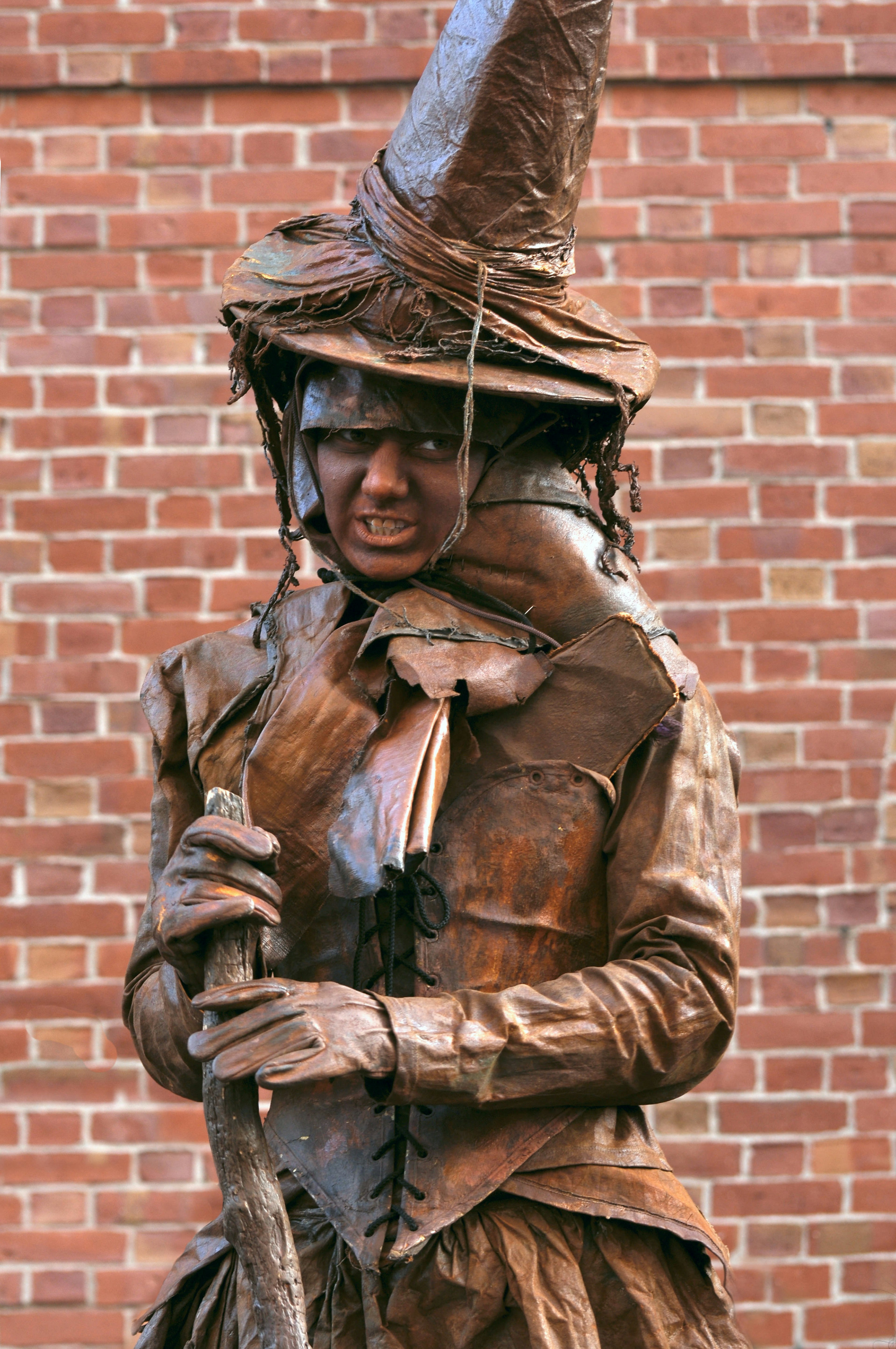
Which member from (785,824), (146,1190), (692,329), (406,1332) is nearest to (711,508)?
(692,329)

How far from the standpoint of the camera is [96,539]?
3533 mm

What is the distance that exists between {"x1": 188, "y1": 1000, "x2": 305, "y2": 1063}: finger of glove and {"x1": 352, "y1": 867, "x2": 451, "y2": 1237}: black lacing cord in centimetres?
21

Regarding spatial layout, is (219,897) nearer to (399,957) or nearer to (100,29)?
(399,957)

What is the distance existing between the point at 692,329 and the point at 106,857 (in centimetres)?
155

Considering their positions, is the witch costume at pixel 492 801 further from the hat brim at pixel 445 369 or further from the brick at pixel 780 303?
the brick at pixel 780 303

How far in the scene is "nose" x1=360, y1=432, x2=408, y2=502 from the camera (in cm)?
201

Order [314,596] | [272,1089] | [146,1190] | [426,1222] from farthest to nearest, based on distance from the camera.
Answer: [146,1190], [314,596], [426,1222], [272,1089]

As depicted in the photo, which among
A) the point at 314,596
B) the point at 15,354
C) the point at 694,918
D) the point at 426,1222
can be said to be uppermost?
the point at 15,354

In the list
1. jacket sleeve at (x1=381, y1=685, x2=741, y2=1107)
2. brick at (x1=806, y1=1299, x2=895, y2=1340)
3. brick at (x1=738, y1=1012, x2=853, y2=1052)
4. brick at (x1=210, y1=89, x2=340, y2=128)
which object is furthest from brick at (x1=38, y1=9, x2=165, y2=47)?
brick at (x1=806, y1=1299, x2=895, y2=1340)

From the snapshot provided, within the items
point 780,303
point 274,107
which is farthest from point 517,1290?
point 274,107

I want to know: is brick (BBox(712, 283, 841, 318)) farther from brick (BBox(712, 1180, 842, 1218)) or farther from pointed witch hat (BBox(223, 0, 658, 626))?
brick (BBox(712, 1180, 842, 1218))

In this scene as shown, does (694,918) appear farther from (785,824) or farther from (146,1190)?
(146,1190)

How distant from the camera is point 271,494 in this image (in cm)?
354

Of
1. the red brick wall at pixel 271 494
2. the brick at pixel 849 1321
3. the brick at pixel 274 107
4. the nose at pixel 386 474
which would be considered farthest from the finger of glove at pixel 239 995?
the brick at pixel 274 107
